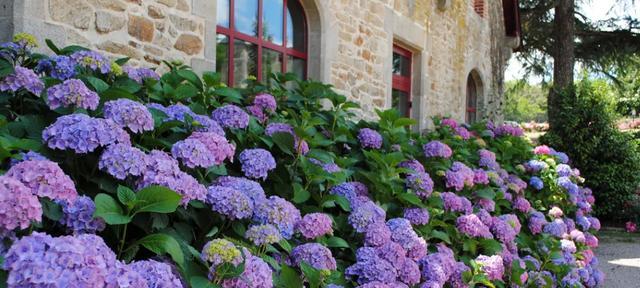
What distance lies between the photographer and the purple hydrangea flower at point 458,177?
3.45 meters

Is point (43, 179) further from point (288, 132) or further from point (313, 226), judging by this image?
point (288, 132)

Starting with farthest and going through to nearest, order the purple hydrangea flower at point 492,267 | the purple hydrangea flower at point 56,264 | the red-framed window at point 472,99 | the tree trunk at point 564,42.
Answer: the tree trunk at point 564,42 → the red-framed window at point 472,99 → the purple hydrangea flower at point 492,267 → the purple hydrangea flower at point 56,264

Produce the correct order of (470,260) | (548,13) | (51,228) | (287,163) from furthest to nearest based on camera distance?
(548,13), (470,260), (287,163), (51,228)

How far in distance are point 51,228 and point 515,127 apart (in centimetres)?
521

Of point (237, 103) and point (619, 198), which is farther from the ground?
point (237, 103)

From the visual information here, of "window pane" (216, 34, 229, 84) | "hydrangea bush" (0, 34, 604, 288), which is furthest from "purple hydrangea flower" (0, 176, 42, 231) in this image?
"window pane" (216, 34, 229, 84)

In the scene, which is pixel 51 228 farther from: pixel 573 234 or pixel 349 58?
pixel 349 58

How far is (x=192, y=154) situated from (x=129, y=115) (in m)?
0.25

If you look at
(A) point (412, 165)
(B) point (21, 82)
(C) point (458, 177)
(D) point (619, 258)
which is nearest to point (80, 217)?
(B) point (21, 82)

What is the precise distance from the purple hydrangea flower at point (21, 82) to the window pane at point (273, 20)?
10.8 ft

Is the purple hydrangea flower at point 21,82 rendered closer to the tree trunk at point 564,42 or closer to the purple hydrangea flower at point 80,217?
the purple hydrangea flower at point 80,217

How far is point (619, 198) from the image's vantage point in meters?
9.36

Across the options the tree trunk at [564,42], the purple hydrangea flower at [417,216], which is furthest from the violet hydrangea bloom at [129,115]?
the tree trunk at [564,42]

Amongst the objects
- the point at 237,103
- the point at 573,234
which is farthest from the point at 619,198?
the point at 237,103
